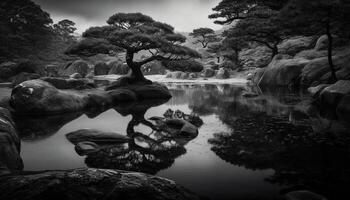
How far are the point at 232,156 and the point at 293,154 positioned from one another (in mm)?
1262

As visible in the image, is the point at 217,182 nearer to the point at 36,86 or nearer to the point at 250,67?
the point at 36,86

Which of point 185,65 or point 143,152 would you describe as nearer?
point 143,152

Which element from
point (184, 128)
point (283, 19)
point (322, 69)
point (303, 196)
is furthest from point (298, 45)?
point (303, 196)

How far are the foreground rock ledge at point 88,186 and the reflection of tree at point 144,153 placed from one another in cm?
127

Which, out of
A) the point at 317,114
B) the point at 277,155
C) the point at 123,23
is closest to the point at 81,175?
the point at 277,155

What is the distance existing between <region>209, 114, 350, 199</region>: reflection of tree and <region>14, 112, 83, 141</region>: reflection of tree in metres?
4.83

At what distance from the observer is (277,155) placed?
5.27 meters

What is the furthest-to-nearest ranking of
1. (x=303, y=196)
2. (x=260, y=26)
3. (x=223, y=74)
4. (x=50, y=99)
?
(x=223, y=74) → (x=260, y=26) → (x=50, y=99) → (x=303, y=196)

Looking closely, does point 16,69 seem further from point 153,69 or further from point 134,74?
point 153,69

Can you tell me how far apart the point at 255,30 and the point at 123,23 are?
14.8 metres

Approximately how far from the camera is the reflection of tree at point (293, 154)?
13.1ft

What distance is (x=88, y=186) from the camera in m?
2.96

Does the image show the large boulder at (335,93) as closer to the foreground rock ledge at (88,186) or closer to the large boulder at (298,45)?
the foreground rock ledge at (88,186)

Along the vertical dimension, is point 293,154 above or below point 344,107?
below
